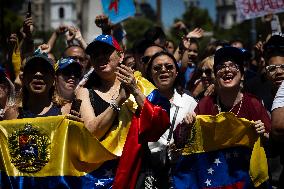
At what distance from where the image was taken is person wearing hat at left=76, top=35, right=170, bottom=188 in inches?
185

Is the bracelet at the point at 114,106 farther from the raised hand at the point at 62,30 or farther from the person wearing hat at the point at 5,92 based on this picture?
the raised hand at the point at 62,30

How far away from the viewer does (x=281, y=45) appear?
547 centimetres

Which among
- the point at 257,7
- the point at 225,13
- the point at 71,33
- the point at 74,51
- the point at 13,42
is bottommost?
the point at 74,51

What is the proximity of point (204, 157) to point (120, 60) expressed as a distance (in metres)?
1.12

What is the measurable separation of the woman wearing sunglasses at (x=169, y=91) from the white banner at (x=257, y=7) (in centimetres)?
405

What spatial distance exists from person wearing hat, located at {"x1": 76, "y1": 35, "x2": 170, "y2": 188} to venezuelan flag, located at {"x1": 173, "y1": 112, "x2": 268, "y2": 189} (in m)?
0.44

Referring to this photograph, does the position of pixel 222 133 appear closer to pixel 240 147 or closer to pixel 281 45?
pixel 240 147

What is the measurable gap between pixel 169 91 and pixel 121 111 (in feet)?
2.28

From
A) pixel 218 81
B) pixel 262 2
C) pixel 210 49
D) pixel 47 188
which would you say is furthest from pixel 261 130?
pixel 262 2

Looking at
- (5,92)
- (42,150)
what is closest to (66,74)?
(5,92)

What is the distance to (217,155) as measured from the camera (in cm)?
511

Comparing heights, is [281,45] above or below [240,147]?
above

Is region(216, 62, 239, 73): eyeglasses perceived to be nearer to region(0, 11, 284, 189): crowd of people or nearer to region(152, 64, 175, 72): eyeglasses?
region(0, 11, 284, 189): crowd of people

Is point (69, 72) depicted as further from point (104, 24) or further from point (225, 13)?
point (225, 13)
